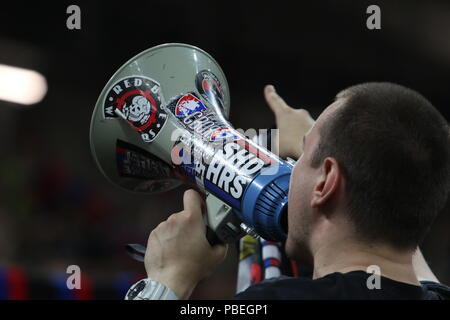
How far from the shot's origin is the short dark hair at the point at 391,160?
106 centimetres

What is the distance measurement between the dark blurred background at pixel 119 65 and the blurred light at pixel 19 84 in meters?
0.07

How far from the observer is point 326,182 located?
111 cm

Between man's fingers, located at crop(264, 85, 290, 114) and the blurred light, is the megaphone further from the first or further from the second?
the blurred light

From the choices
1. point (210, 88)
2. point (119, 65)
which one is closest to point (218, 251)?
point (210, 88)

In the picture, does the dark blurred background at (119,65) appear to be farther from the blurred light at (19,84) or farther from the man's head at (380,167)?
the man's head at (380,167)

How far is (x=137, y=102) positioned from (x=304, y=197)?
59cm

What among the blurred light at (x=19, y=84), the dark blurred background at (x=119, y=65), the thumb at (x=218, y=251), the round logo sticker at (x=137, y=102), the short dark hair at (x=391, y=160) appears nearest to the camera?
the short dark hair at (x=391, y=160)

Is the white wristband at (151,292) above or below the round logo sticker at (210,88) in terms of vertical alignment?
below

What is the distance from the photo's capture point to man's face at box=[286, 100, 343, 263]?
1.16m

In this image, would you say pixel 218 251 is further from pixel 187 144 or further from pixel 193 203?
pixel 187 144

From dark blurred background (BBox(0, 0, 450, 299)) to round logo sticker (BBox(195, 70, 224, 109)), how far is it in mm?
2956

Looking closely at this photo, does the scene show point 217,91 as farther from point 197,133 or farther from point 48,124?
point 48,124

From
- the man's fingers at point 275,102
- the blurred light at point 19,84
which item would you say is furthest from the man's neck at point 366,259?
the blurred light at point 19,84

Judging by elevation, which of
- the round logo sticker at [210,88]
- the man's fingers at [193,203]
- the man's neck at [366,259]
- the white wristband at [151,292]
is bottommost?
the white wristband at [151,292]
